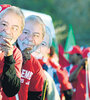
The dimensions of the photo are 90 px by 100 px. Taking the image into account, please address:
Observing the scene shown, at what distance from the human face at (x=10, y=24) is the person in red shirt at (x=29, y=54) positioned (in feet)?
1.30

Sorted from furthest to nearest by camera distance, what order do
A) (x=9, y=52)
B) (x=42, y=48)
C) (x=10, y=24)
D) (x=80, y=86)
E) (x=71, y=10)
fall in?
(x=71, y=10), (x=80, y=86), (x=42, y=48), (x=10, y=24), (x=9, y=52)

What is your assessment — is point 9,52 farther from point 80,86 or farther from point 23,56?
point 80,86

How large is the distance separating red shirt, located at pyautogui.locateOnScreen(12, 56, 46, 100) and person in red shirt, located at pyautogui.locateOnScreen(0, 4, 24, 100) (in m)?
0.27

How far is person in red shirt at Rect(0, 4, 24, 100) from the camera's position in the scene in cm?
254

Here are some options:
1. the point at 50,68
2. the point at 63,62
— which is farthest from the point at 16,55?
the point at 63,62

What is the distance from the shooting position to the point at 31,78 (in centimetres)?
319

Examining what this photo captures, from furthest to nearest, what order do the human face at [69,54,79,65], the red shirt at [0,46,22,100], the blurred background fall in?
the blurred background, the human face at [69,54,79,65], the red shirt at [0,46,22,100]

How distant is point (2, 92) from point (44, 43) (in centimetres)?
77

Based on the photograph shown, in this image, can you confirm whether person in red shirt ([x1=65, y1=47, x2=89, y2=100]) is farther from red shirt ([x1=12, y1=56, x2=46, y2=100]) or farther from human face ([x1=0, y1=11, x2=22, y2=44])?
human face ([x1=0, y1=11, x2=22, y2=44])

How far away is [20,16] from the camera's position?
2.75 m

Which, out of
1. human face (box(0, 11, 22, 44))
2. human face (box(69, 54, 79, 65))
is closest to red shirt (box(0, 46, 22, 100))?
human face (box(0, 11, 22, 44))

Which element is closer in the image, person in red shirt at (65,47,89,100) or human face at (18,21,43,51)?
human face at (18,21,43,51)

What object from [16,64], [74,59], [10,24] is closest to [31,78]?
[16,64]

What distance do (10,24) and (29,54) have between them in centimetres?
54
